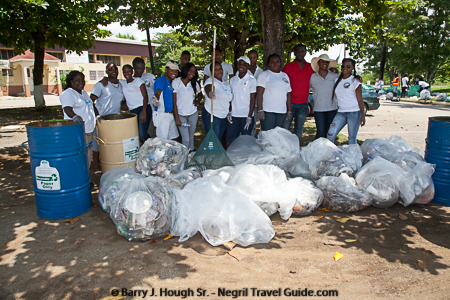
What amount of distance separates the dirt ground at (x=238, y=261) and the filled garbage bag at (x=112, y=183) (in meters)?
0.20

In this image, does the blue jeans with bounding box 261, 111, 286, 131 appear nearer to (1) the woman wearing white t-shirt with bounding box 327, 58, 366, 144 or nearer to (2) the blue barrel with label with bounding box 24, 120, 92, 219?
(1) the woman wearing white t-shirt with bounding box 327, 58, 366, 144

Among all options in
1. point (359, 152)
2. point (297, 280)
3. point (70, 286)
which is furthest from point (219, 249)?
point (359, 152)

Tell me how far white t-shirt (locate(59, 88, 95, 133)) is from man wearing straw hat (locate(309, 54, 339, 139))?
3.64 metres

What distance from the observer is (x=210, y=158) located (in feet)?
15.8

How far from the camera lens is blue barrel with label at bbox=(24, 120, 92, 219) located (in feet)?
12.6

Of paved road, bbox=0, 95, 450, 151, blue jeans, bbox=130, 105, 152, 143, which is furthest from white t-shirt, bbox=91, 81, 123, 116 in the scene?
paved road, bbox=0, 95, 450, 151

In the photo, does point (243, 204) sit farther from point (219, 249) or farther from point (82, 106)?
point (82, 106)

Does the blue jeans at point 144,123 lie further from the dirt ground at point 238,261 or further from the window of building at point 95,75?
the window of building at point 95,75

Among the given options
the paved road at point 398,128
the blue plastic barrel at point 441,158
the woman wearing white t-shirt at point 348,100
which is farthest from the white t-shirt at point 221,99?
the paved road at point 398,128

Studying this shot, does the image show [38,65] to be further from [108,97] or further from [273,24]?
[273,24]

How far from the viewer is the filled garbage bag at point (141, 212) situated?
11.2 ft

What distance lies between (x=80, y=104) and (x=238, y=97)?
93.8 inches

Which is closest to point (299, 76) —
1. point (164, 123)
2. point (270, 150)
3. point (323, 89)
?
point (323, 89)

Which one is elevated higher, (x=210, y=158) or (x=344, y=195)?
(x=210, y=158)
